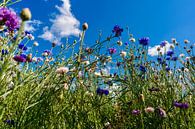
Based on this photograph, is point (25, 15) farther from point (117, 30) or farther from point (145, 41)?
point (145, 41)

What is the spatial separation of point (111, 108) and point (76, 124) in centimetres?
69

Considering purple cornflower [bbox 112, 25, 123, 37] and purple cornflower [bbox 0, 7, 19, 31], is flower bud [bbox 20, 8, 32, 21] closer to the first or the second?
purple cornflower [bbox 0, 7, 19, 31]

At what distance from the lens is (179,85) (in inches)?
126

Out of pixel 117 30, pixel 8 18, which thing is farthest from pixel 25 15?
pixel 117 30

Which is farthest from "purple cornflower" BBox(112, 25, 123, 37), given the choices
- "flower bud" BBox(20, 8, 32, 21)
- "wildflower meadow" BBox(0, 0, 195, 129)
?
"flower bud" BBox(20, 8, 32, 21)

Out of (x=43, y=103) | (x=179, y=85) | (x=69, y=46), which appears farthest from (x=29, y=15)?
(x=179, y=85)

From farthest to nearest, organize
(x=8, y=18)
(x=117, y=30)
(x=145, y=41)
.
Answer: (x=145, y=41), (x=117, y=30), (x=8, y=18)

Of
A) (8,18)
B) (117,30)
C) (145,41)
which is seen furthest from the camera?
(145,41)

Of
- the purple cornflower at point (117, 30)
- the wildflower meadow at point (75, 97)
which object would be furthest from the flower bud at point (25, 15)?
the purple cornflower at point (117, 30)

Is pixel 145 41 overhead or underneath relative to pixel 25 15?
overhead

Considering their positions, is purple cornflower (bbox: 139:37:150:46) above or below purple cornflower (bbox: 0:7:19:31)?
above

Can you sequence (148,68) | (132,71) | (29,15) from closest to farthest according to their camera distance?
(29,15)
(132,71)
(148,68)

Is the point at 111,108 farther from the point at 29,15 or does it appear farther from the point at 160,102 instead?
the point at 29,15

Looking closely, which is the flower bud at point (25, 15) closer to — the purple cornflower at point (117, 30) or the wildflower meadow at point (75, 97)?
the wildflower meadow at point (75, 97)
